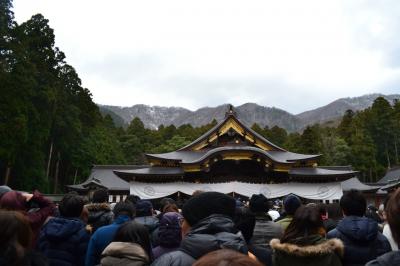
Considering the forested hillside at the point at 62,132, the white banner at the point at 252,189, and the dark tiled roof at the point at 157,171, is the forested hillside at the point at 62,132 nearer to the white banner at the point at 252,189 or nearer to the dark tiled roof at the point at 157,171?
the dark tiled roof at the point at 157,171

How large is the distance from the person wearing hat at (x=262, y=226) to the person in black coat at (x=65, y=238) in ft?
5.11

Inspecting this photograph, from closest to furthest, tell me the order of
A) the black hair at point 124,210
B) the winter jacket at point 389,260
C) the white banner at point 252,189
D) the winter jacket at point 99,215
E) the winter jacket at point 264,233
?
1. the winter jacket at point 389,260
2. the winter jacket at point 264,233
3. the black hair at point 124,210
4. the winter jacket at point 99,215
5. the white banner at point 252,189

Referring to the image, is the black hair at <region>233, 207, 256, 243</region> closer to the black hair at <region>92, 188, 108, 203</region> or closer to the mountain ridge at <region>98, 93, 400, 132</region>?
Result: the black hair at <region>92, 188, 108, 203</region>

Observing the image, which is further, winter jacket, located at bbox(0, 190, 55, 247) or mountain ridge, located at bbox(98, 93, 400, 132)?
mountain ridge, located at bbox(98, 93, 400, 132)

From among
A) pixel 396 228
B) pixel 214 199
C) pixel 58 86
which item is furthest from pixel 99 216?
pixel 58 86

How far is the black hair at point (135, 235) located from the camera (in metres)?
2.75

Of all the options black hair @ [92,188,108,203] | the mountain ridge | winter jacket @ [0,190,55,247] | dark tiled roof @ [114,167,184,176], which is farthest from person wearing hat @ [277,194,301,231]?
the mountain ridge

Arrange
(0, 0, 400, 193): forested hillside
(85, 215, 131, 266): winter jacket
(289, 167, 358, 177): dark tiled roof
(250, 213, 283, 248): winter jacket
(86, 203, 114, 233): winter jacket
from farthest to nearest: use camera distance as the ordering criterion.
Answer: (0, 0, 400, 193): forested hillside → (289, 167, 358, 177): dark tiled roof → (86, 203, 114, 233): winter jacket → (250, 213, 283, 248): winter jacket → (85, 215, 131, 266): winter jacket

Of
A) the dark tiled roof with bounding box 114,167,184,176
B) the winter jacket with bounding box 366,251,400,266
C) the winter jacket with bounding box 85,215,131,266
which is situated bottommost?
the winter jacket with bounding box 85,215,131,266

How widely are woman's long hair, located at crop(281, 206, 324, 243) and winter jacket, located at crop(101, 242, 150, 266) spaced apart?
1008 millimetres

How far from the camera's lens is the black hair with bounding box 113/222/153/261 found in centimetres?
275

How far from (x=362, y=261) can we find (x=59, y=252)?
8.20 ft

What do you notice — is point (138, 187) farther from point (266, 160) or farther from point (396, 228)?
point (396, 228)

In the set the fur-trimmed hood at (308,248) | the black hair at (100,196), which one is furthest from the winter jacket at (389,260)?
the black hair at (100,196)
